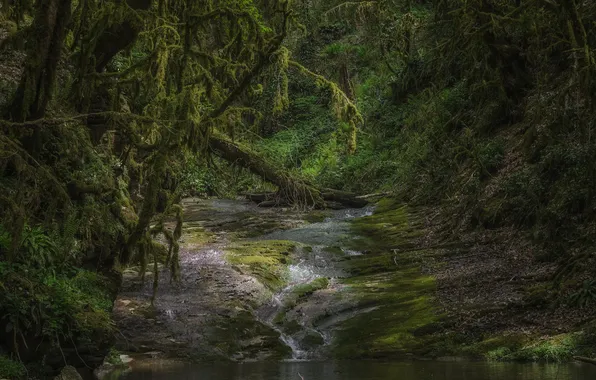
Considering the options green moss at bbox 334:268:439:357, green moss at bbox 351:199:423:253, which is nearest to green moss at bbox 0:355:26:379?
green moss at bbox 334:268:439:357

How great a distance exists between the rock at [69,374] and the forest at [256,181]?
0.48ft

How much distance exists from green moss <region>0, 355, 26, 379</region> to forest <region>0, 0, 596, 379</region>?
0.02 meters

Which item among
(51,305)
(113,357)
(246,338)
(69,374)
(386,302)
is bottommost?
(246,338)

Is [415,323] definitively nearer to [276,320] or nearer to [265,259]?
[276,320]

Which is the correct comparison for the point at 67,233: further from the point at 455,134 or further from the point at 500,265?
the point at 455,134

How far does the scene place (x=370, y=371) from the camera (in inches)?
392

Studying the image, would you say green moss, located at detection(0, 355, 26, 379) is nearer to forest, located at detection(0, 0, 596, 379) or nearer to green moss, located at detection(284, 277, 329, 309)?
forest, located at detection(0, 0, 596, 379)

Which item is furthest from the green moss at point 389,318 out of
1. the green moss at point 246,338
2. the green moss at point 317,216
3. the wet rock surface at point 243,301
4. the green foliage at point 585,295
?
the green moss at point 317,216

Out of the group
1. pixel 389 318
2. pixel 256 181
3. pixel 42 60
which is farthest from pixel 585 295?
pixel 256 181

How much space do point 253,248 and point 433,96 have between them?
437 inches

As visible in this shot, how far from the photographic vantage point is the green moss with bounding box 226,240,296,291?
621 inches

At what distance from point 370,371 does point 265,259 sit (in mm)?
7183

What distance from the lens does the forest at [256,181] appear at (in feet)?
30.3

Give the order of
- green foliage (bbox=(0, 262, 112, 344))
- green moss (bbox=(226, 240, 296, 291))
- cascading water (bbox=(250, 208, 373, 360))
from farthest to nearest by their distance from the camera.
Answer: green moss (bbox=(226, 240, 296, 291))
cascading water (bbox=(250, 208, 373, 360))
green foliage (bbox=(0, 262, 112, 344))
